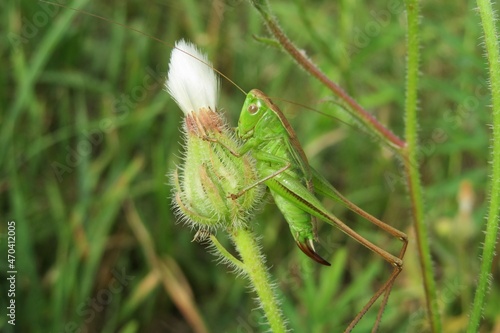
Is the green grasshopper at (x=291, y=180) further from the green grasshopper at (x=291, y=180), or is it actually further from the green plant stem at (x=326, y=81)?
the green plant stem at (x=326, y=81)

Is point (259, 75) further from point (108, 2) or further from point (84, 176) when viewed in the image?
point (84, 176)

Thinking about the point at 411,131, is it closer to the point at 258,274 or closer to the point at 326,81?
the point at 326,81
